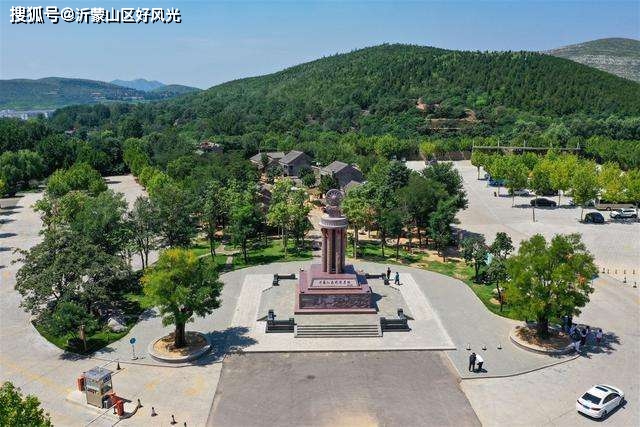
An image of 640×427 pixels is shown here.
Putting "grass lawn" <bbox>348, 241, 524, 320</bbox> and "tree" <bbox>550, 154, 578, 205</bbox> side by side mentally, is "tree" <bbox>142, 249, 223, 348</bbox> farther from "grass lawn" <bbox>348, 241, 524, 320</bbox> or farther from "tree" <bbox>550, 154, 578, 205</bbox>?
"tree" <bbox>550, 154, 578, 205</bbox>

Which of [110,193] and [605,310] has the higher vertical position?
[110,193]

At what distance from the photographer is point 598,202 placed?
2552 inches

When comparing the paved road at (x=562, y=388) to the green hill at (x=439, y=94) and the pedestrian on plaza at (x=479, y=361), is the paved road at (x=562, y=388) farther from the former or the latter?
the green hill at (x=439, y=94)

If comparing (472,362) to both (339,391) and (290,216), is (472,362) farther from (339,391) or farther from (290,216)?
(290,216)

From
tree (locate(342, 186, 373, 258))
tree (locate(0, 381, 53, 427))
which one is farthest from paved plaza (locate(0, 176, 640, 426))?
tree (locate(342, 186, 373, 258))

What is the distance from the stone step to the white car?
11.4m

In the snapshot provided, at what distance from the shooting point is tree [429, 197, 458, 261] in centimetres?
4522

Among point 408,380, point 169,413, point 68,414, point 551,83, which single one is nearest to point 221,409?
point 169,413

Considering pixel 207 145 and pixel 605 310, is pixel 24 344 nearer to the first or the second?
pixel 605 310

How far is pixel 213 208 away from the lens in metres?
46.8

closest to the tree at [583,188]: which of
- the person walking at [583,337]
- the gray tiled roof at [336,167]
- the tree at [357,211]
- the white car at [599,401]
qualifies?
the tree at [357,211]

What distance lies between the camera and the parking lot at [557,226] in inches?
1775

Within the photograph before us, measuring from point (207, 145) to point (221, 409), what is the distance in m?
90.8

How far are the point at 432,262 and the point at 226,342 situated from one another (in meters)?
21.5
